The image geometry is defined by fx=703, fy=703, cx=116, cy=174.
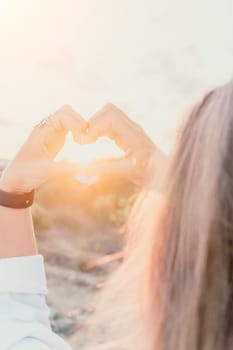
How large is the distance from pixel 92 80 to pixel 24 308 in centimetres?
77

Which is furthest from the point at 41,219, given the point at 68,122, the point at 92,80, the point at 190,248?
the point at 190,248

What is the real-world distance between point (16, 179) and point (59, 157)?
1.33 feet

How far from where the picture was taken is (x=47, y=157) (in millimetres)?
1045

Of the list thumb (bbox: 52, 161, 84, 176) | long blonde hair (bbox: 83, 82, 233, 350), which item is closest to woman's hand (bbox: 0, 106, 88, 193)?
thumb (bbox: 52, 161, 84, 176)

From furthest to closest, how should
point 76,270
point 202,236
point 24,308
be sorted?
point 76,270 < point 24,308 < point 202,236

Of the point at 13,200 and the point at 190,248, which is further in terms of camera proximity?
the point at 13,200

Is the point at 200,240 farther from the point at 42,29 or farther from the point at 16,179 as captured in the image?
the point at 42,29

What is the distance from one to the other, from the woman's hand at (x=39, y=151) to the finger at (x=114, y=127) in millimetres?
23

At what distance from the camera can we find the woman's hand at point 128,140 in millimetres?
967

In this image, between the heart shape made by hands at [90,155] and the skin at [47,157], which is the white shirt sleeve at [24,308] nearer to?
the skin at [47,157]

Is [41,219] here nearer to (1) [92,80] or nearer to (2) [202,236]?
(1) [92,80]

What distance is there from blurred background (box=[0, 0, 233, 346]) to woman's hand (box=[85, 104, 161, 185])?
47cm

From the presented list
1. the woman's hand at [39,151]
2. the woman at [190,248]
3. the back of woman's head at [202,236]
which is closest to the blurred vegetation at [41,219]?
the woman's hand at [39,151]

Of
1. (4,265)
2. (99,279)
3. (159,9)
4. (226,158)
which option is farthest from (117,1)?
(226,158)
